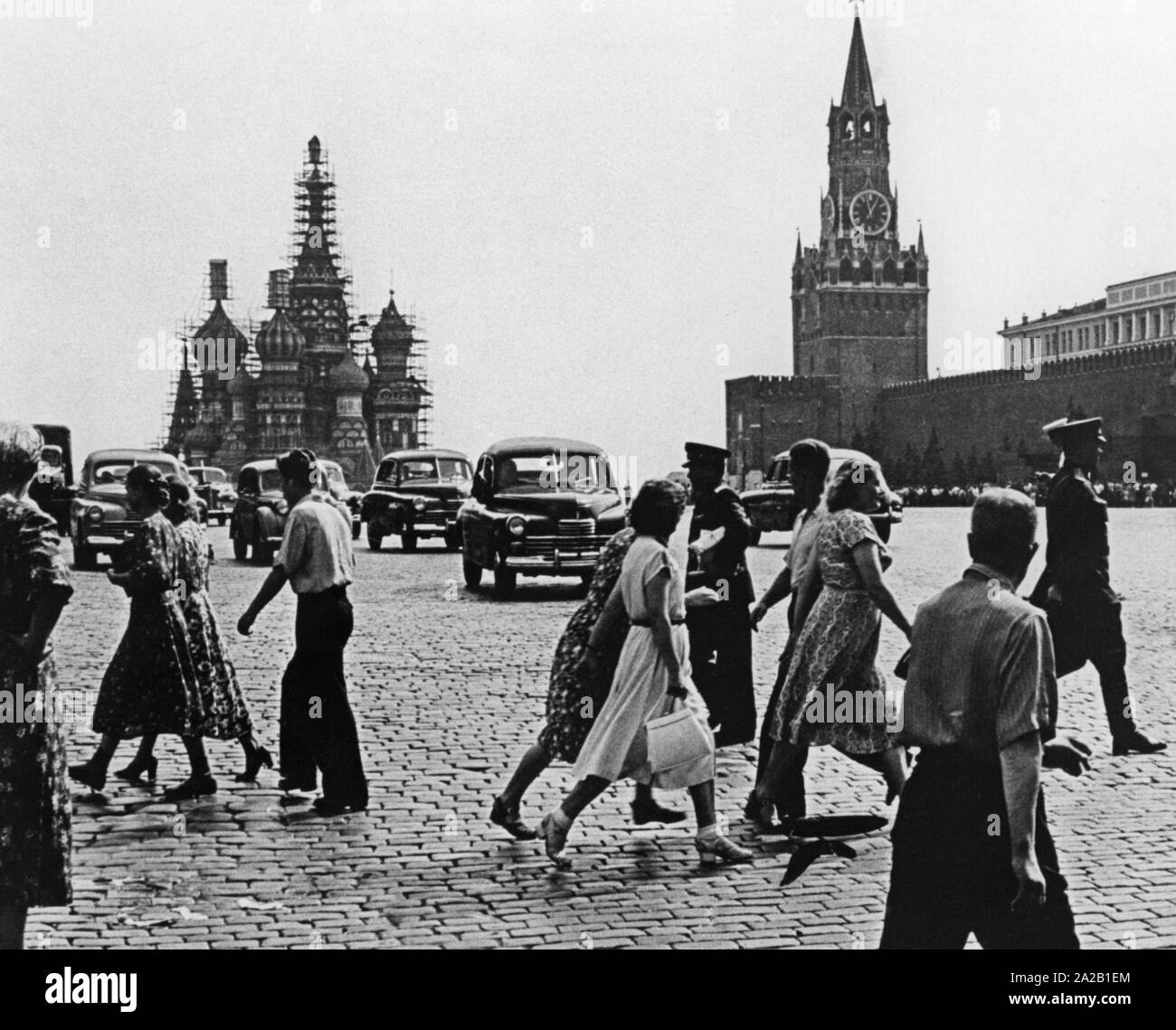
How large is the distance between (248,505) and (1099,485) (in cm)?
4084

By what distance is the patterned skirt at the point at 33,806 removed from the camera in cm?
466

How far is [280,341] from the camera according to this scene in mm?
103438

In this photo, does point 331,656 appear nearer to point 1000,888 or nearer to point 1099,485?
point 1000,888

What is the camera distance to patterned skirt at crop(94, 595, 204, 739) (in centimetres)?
723

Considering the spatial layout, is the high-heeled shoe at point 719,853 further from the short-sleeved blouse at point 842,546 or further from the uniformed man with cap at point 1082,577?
the uniformed man with cap at point 1082,577

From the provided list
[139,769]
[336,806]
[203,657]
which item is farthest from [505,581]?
[336,806]

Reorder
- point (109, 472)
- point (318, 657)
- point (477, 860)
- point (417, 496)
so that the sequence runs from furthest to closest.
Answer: point (417, 496) → point (109, 472) → point (318, 657) → point (477, 860)

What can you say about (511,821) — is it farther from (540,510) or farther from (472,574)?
(472,574)

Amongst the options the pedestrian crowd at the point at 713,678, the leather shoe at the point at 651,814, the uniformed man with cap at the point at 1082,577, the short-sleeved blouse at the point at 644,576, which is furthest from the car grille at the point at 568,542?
the short-sleeved blouse at the point at 644,576

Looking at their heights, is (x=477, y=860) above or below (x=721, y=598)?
below

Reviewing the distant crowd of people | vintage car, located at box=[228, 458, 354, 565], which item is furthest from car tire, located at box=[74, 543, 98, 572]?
the distant crowd of people

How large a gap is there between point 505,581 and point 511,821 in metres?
11.9

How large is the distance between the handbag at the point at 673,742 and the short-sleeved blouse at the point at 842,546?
85cm
